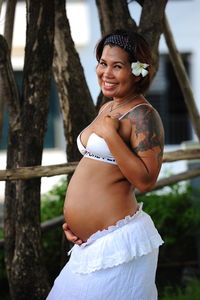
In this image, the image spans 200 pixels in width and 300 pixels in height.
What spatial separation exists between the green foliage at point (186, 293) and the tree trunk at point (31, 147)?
136cm

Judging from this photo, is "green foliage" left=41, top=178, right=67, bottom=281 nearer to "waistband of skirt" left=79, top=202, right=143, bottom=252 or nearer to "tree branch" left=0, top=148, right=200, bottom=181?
"tree branch" left=0, top=148, right=200, bottom=181

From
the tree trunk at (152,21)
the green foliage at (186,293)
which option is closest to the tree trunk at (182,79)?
the tree trunk at (152,21)

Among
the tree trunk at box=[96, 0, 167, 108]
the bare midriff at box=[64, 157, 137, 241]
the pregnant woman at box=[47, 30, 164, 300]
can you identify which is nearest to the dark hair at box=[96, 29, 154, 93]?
the pregnant woman at box=[47, 30, 164, 300]

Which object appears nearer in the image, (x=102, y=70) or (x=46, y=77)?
(x=102, y=70)

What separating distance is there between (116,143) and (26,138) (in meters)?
1.55

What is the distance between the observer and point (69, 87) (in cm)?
456

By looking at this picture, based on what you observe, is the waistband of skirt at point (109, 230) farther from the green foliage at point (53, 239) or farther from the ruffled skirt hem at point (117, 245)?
the green foliage at point (53, 239)

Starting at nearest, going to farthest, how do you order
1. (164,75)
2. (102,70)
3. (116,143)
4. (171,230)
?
(116,143)
(102,70)
(171,230)
(164,75)

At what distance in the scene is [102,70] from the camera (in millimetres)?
2906

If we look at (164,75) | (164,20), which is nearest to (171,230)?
(164,20)

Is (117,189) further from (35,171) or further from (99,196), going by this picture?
(35,171)

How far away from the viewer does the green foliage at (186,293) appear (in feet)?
17.2

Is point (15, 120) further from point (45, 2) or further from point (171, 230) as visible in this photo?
point (171, 230)

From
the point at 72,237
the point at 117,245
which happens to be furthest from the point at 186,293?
the point at 117,245
